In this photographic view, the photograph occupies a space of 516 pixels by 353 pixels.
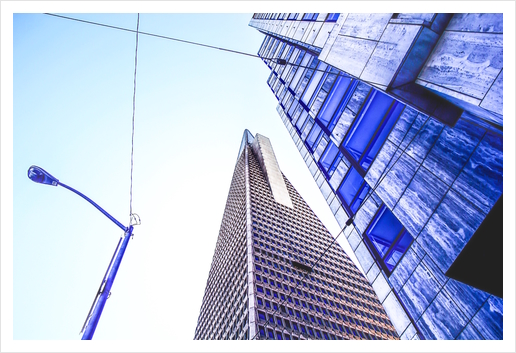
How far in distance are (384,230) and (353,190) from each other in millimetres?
2582

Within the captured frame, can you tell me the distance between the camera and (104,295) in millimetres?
6117

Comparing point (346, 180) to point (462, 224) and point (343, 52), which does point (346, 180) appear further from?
point (462, 224)

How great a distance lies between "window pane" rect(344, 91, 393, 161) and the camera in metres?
11.6

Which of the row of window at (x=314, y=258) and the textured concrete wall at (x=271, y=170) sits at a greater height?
the textured concrete wall at (x=271, y=170)

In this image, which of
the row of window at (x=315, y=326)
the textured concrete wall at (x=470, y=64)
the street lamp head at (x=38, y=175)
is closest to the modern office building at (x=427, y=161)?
the textured concrete wall at (x=470, y=64)

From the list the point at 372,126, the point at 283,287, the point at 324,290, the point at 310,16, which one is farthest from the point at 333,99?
the point at 324,290

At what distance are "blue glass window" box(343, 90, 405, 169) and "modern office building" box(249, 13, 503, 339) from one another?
1.9 inches

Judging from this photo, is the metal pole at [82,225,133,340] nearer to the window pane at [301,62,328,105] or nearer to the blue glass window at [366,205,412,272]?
the blue glass window at [366,205,412,272]

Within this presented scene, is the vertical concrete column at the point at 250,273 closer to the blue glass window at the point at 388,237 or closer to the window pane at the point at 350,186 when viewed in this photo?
the window pane at the point at 350,186

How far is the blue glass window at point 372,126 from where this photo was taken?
11133 millimetres

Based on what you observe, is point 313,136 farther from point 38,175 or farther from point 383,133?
point 38,175

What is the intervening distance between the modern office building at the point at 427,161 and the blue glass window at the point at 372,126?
0.05 metres
